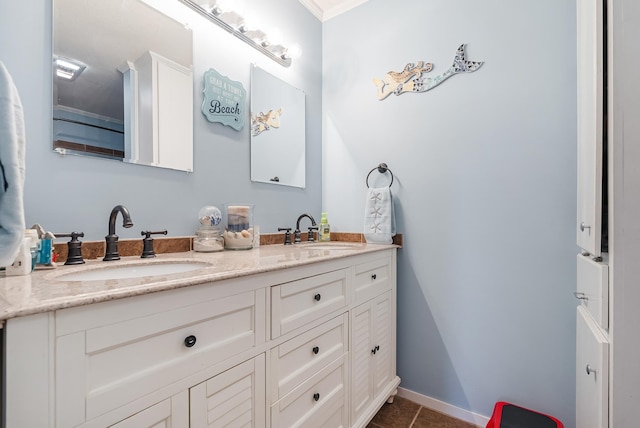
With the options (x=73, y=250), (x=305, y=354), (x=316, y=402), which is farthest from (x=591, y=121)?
(x=73, y=250)

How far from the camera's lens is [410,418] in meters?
1.58

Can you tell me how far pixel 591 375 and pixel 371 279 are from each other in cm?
84

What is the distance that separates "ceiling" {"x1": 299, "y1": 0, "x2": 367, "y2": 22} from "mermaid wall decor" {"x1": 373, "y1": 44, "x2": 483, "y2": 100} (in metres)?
0.59

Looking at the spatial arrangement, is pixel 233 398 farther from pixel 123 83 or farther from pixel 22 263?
pixel 123 83

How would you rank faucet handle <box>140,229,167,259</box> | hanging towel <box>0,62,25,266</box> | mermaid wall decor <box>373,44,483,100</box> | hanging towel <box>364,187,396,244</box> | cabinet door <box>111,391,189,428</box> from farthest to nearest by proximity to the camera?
hanging towel <box>364,187,396,244</box>
mermaid wall decor <box>373,44,483,100</box>
faucet handle <box>140,229,167,259</box>
cabinet door <box>111,391,189,428</box>
hanging towel <box>0,62,25,266</box>

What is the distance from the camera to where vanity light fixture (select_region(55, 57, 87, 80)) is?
0.98m

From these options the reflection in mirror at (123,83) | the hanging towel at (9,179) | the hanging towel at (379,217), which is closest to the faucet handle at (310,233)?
the hanging towel at (379,217)

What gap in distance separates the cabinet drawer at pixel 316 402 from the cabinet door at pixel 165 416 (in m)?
0.31

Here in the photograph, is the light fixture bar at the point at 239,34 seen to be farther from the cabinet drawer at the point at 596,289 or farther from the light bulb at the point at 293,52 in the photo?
the cabinet drawer at the point at 596,289

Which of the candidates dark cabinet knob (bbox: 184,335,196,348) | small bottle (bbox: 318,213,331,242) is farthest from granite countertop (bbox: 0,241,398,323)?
small bottle (bbox: 318,213,331,242)

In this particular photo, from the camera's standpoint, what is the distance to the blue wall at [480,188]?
138 cm

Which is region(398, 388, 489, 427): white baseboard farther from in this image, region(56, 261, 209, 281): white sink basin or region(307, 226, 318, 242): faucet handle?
region(56, 261, 209, 281): white sink basin

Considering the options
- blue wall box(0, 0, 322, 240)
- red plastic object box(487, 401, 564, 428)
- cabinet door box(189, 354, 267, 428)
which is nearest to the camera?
cabinet door box(189, 354, 267, 428)

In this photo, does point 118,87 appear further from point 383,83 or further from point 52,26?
point 383,83
